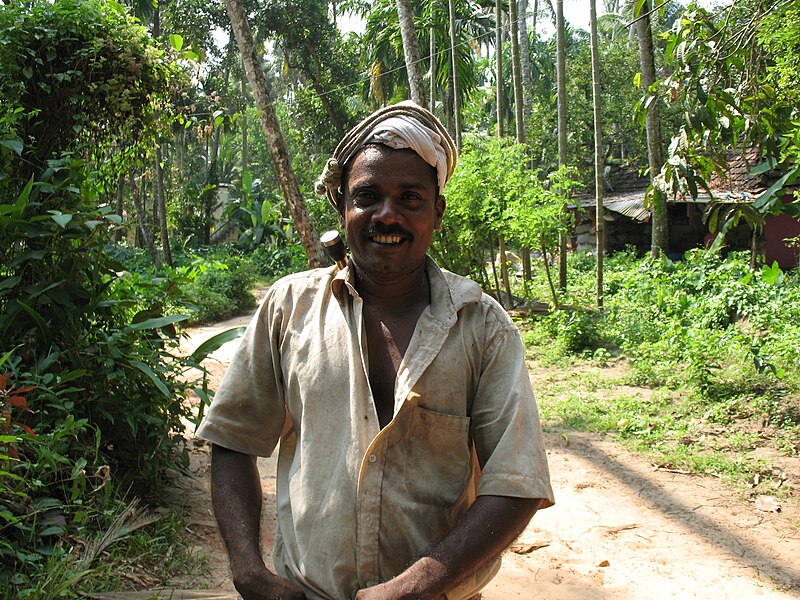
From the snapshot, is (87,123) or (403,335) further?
(87,123)

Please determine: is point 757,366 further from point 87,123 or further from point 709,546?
point 87,123

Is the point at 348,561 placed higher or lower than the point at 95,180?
lower

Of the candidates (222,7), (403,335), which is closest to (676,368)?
(403,335)

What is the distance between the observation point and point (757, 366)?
696 centimetres

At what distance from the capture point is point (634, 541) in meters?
4.83

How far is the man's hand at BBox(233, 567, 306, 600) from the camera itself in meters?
1.45

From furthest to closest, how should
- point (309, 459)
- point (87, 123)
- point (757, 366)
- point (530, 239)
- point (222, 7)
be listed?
point (222, 7) < point (530, 239) < point (757, 366) < point (87, 123) < point (309, 459)

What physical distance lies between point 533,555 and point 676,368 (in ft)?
14.3

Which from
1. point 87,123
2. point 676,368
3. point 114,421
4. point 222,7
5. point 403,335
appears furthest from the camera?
point 222,7

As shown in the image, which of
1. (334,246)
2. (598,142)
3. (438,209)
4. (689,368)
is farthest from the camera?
(598,142)

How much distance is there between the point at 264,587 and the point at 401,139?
94cm

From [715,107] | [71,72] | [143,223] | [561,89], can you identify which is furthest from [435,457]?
[143,223]

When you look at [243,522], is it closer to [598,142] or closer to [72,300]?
[72,300]

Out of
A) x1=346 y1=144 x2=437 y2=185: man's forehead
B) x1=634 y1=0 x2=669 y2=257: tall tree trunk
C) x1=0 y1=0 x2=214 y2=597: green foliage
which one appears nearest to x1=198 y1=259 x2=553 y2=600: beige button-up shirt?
x1=346 y1=144 x2=437 y2=185: man's forehead
